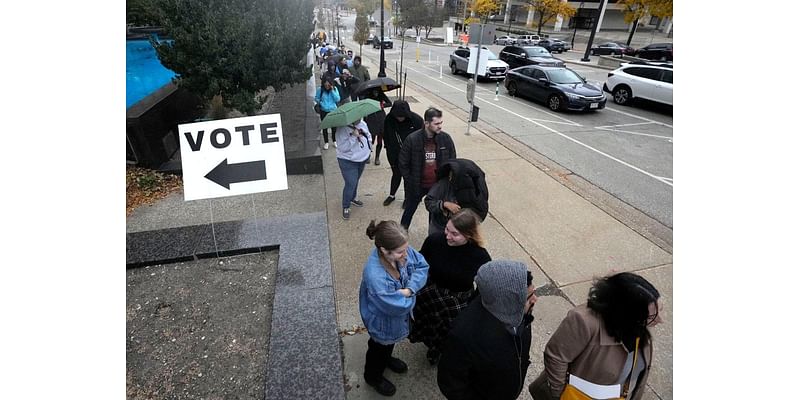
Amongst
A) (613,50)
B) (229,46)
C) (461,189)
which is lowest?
(461,189)

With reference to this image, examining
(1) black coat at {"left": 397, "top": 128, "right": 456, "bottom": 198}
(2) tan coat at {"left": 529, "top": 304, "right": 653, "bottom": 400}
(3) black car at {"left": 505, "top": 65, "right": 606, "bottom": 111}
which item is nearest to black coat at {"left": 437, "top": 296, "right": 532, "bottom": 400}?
(2) tan coat at {"left": 529, "top": 304, "right": 653, "bottom": 400}

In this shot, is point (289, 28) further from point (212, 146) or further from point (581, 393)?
point (581, 393)

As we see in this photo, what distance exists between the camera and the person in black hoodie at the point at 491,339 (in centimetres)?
177

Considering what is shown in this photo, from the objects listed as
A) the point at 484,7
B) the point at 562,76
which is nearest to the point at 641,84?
the point at 562,76

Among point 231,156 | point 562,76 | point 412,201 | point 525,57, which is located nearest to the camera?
point 231,156

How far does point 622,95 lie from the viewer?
14.2 meters

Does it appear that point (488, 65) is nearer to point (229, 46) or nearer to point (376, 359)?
point (229, 46)

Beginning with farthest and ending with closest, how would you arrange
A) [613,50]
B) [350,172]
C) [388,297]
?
[613,50]
[350,172]
[388,297]

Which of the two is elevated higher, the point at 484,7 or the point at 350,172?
the point at 484,7

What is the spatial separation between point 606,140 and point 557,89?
3.72 metres

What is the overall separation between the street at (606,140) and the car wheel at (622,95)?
0.31 m

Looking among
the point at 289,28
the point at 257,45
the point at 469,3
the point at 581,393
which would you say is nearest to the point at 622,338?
the point at 581,393

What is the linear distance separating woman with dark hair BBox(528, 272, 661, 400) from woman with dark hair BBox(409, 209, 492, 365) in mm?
757

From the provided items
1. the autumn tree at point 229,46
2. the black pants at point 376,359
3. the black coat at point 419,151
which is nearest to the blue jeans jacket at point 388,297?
the black pants at point 376,359
